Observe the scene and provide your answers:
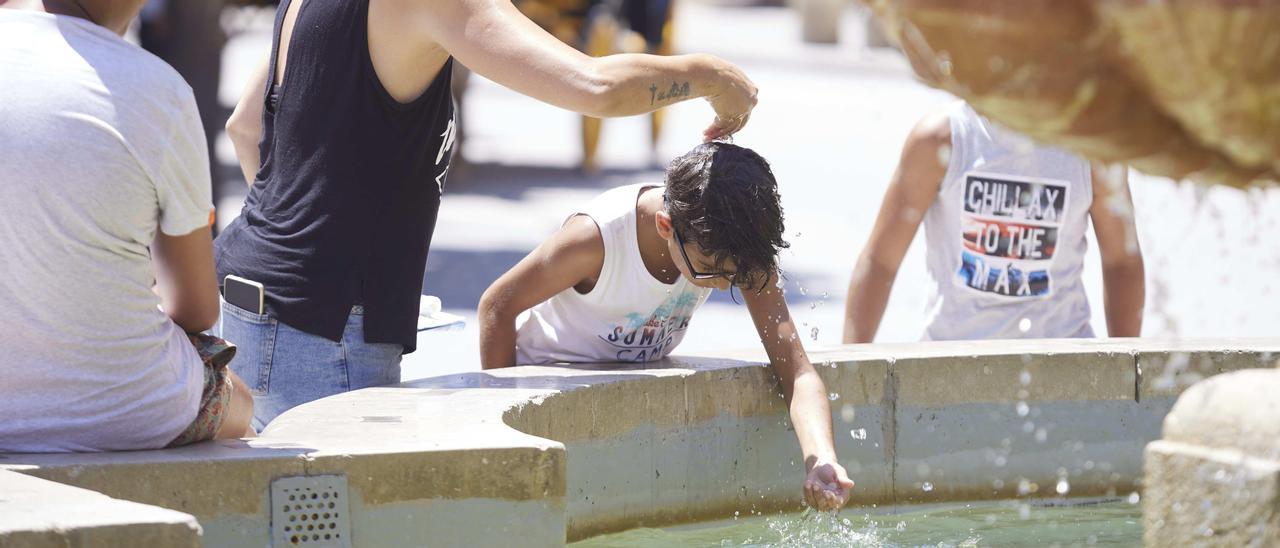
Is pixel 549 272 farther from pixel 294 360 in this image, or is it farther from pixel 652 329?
pixel 294 360

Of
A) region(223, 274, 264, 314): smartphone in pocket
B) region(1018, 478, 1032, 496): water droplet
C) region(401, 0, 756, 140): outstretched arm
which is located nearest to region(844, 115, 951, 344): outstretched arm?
region(1018, 478, 1032, 496): water droplet

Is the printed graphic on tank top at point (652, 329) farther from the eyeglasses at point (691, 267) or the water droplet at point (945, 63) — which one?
the water droplet at point (945, 63)

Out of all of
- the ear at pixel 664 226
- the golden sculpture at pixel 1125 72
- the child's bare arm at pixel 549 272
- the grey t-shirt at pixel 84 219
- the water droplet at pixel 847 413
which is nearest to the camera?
the golden sculpture at pixel 1125 72

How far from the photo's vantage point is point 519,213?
44.5 ft

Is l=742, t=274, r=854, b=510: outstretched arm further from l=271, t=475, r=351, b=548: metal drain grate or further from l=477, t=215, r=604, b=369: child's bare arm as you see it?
l=271, t=475, r=351, b=548: metal drain grate

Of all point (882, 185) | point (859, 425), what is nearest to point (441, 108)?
point (859, 425)

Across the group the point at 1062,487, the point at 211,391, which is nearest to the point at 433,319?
the point at 211,391

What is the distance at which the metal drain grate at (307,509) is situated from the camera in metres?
3.25

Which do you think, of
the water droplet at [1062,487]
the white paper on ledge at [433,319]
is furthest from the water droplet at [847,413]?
the white paper on ledge at [433,319]

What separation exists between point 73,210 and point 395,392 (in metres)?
0.95

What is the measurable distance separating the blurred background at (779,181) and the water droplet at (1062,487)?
48 centimetres

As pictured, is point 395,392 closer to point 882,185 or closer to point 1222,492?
point 1222,492

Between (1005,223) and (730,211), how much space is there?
1112 millimetres

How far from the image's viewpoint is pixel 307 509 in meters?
3.25
